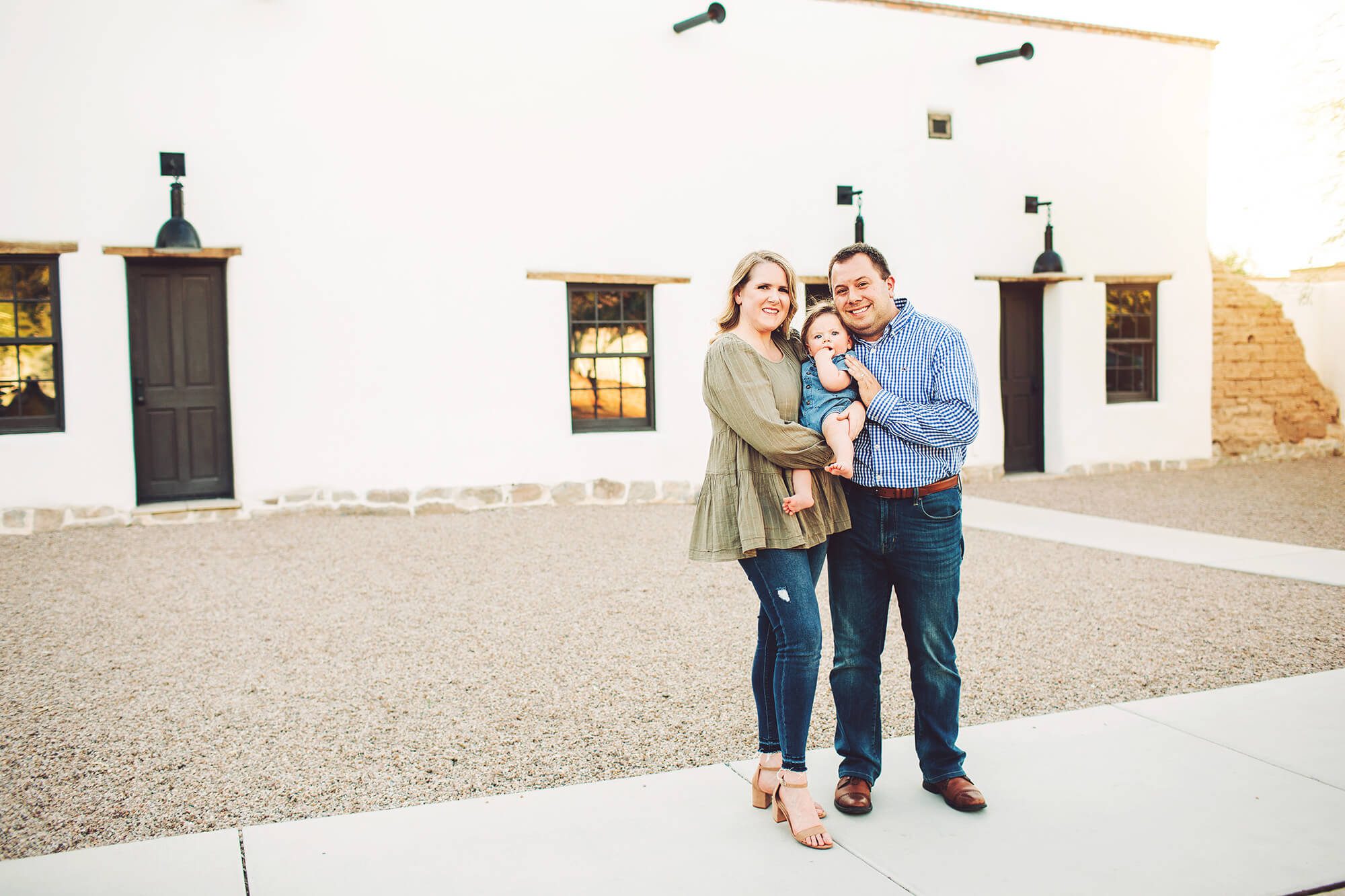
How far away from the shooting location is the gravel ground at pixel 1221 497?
8.83 meters

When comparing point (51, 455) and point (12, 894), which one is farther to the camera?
point (51, 455)

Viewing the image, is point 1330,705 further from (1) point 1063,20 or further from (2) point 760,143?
(1) point 1063,20

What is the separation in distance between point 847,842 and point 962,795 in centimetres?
43

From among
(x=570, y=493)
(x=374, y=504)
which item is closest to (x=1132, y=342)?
(x=570, y=493)

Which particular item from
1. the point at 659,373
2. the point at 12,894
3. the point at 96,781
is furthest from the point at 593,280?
the point at 12,894

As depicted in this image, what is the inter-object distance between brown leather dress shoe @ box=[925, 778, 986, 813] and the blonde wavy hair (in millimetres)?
1505

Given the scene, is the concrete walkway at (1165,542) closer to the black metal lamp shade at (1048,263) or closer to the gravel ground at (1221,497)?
the gravel ground at (1221,497)

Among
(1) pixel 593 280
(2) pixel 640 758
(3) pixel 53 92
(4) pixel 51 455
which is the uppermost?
(3) pixel 53 92

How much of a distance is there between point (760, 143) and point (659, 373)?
2663 mm

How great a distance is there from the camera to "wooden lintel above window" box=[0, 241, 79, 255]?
28.5 feet

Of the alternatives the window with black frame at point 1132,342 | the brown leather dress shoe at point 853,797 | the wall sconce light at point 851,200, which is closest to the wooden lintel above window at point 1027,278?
the window with black frame at point 1132,342

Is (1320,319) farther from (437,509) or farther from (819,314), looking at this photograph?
(819,314)

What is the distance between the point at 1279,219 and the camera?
25.1 metres

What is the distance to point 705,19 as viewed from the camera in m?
10.1
